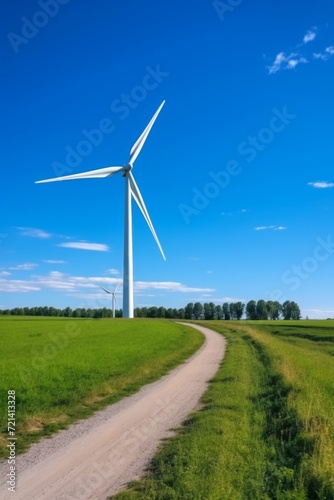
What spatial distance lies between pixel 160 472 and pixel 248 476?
2.06 meters

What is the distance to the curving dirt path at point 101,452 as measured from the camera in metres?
9.55

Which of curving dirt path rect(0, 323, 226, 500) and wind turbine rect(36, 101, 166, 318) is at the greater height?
wind turbine rect(36, 101, 166, 318)

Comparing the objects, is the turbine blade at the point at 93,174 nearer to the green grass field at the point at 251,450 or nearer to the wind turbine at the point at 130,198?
the wind turbine at the point at 130,198

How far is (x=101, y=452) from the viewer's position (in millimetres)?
11656

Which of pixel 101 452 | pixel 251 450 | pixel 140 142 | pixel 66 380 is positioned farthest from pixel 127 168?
pixel 251 450

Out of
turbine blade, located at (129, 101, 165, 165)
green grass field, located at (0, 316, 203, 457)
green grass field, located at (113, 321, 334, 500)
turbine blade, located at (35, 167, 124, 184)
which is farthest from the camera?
turbine blade, located at (129, 101, 165, 165)

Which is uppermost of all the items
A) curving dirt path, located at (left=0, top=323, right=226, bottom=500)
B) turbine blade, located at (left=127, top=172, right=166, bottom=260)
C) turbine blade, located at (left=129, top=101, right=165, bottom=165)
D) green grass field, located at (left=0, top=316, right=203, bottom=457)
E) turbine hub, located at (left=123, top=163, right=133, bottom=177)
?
turbine blade, located at (left=129, top=101, right=165, bottom=165)

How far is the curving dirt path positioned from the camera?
31.3 ft

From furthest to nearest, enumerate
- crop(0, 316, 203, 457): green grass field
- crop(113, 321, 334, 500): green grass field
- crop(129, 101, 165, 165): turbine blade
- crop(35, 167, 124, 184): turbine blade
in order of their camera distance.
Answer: crop(129, 101, 165, 165): turbine blade < crop(35, 167, 124, 184): turbine blade < crop(0, 316, 203, 457): green grass field < crop(113, 321, 334, 500): green grass field

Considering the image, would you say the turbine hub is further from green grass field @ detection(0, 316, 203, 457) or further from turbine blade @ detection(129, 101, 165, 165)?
green grass field @ detection(0, 316, 203, 457)

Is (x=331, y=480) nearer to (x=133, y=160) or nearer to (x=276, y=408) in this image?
(x=276, y=408)

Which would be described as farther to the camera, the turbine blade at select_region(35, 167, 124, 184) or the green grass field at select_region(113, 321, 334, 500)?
the turbine blade at select_region(35, 167, 124, 184)

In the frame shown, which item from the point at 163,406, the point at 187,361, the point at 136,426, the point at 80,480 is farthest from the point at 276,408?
the point at 187,361

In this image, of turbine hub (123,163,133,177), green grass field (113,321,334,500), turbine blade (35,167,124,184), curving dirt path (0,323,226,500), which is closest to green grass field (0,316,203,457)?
curving dirt path (0,323,226,500)
